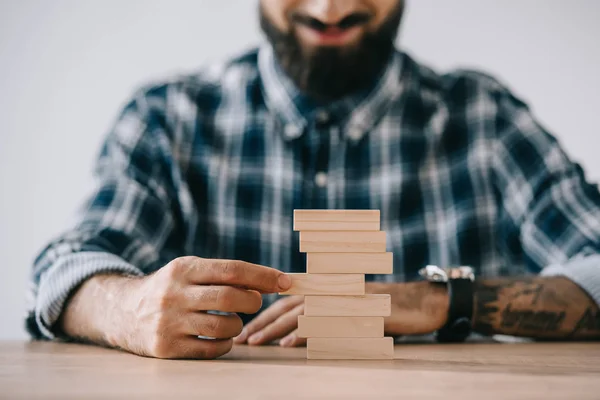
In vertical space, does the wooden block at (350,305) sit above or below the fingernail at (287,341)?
above

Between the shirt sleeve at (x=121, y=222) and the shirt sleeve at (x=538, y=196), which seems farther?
the shirt sleeve at (x=538, y=196)

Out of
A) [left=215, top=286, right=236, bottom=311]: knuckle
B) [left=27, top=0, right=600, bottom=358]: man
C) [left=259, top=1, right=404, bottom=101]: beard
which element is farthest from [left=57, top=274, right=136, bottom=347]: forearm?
[left=259, top=1, right=404, bottom=101]: beard

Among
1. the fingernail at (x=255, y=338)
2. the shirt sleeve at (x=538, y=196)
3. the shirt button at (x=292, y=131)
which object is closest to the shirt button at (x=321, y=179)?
the shirt button at (x=292, y=131)

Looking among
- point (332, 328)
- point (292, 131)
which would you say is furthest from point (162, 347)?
point (292, 131)

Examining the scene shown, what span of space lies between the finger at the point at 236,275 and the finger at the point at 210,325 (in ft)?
0.20

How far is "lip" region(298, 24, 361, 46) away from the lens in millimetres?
2203

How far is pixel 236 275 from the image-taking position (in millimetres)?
1101

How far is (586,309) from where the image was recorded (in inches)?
62.9

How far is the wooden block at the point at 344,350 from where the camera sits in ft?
3.57

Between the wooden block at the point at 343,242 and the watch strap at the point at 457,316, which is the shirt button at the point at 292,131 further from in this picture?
the wooden block at the point at 343,242

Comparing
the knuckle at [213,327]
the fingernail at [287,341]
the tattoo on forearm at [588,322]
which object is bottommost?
the tattoo on forearm at [588,322]

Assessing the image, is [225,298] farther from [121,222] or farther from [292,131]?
[292,131]

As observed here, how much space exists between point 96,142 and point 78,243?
1688mm

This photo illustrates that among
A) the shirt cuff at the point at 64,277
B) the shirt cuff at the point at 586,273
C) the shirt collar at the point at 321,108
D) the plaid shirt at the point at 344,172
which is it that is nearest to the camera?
the shirt cuff at the point at 64,277
